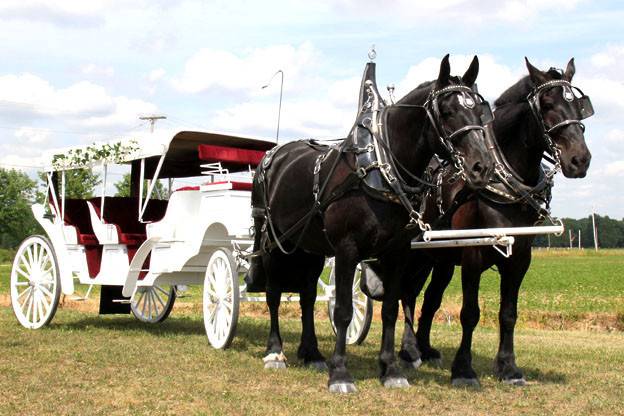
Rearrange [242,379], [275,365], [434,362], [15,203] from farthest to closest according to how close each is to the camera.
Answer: [15,203], [434,362], [275,365], [242,379]

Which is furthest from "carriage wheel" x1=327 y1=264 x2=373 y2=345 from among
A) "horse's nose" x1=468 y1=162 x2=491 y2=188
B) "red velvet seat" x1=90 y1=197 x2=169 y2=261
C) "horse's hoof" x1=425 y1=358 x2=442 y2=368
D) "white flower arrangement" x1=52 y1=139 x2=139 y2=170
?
"horse's nose" x1=468 y1=162 x2=491 y2=188

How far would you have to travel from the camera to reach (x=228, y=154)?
33.4 feet

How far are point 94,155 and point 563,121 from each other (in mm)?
7073

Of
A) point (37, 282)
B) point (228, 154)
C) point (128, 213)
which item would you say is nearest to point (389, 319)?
point (228, 154)

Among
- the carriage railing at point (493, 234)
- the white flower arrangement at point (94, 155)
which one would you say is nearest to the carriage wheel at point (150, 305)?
the white flower arrangement at point (94, 155)

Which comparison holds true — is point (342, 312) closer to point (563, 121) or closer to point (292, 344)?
point (563, 121)

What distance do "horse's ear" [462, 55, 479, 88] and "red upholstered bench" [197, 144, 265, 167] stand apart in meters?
4.30

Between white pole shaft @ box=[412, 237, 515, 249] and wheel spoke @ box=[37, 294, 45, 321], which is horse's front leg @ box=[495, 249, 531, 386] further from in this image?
wheel spoke @ box=[37, 294, 45, 321]

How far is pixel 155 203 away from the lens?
11.9m

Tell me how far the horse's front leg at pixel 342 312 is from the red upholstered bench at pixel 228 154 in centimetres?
365

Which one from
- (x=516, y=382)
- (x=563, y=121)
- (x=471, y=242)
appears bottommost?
(x=516, y=382)

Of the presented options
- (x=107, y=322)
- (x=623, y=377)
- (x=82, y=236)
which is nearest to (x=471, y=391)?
(x=623, y=377)

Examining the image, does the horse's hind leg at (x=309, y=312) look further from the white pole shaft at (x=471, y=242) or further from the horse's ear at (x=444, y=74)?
the horse's ear at (x=444, y=74)

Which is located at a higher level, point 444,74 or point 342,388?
point 444,74
